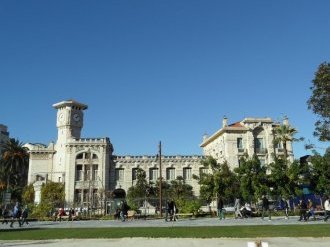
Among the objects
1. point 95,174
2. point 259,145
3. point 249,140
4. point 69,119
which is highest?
point 69,119

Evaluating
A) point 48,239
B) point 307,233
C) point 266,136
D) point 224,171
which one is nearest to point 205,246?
point 307,233

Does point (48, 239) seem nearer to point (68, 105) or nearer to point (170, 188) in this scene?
point (170, 188)

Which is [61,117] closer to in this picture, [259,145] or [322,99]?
[259,145]

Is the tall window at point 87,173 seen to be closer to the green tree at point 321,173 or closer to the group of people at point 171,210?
the green tree at point 321,173

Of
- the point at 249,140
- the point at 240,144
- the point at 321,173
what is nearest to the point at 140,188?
the point at 240,144

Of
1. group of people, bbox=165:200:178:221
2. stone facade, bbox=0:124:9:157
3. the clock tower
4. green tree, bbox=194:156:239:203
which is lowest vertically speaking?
group of people, bbox=165:200:178:221

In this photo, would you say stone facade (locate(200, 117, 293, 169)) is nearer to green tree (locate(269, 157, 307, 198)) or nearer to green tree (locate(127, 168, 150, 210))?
green tree (locate(127, 168, 150, 210))

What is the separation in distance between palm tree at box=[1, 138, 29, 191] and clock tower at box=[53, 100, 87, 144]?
658 centimetres

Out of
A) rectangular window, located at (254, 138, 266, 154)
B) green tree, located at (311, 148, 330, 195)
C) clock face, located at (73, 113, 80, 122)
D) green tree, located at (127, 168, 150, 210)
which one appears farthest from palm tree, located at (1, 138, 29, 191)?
green tree, located at (311, 148, 330, 195)

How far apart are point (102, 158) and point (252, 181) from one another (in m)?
36.2

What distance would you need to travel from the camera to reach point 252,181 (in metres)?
43.1

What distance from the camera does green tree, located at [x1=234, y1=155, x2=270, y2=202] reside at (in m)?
42.7

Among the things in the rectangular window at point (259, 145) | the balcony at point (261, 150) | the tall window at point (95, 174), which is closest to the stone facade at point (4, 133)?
the tall window at point (95, 174)

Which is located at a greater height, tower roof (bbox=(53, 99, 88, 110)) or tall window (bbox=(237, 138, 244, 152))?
tower roof (bbox=(53, 99, 88, 110))
